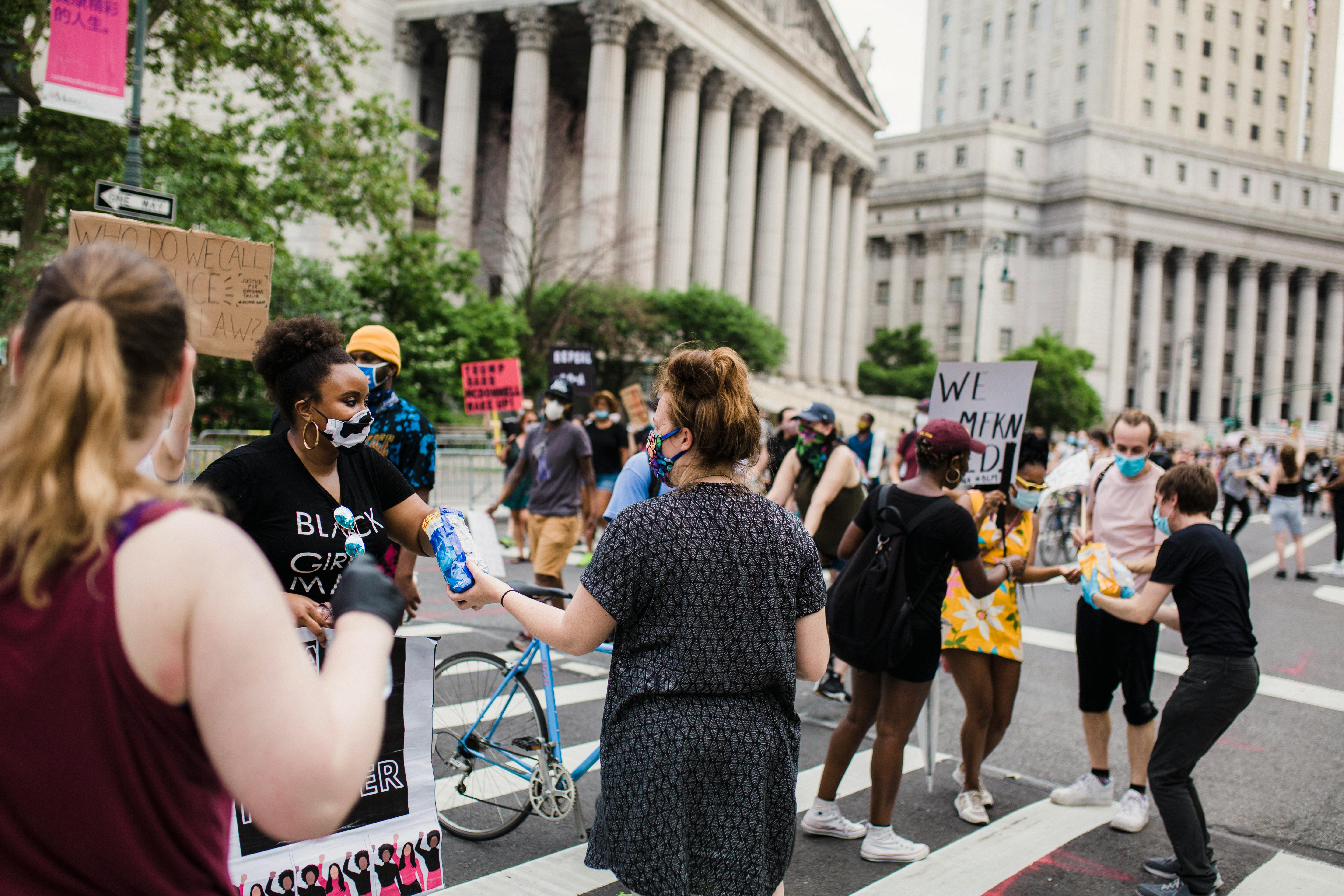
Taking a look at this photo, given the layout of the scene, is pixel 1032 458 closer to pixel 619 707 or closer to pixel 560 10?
pixel 619 707

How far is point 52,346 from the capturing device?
1370 millimetres

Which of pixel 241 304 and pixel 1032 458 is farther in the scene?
pixel 1032 458

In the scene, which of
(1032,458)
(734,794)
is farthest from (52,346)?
(1032,458)

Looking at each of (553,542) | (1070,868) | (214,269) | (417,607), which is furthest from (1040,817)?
(214,269)

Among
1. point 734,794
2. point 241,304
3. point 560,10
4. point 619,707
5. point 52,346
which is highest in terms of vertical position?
point 560,10

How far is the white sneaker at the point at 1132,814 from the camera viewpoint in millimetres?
5219

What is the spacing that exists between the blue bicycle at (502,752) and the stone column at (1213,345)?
318 ft

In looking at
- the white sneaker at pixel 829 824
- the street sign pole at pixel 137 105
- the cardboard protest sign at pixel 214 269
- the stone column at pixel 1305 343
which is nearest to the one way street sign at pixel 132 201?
the street sign pole at pixel 137 105

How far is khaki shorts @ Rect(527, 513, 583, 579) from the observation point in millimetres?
8500

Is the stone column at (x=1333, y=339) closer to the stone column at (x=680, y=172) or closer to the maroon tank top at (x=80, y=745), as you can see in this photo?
the stone column at (x=680, y=172)

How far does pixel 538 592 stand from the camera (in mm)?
4109

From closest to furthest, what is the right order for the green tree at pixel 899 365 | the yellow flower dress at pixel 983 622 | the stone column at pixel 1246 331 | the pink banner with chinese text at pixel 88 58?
the yellow flower dress at pixel 983 622
the pink banner with chinese text at pixel 88 58
the green tree at pixel 899 365
the stone column at pixel 1246 331

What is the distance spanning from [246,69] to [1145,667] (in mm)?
17202

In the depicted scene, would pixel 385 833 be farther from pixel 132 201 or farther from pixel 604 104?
pixel 604 104
